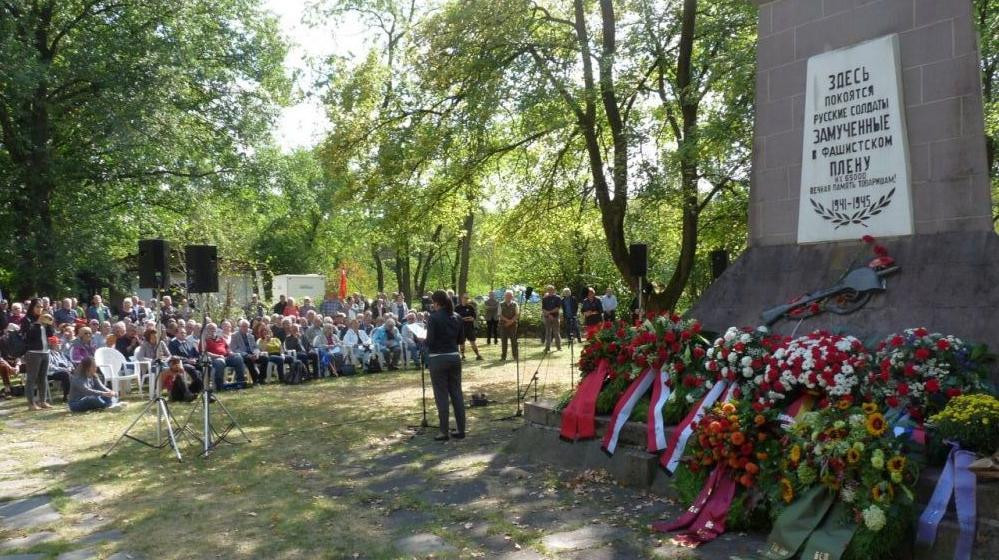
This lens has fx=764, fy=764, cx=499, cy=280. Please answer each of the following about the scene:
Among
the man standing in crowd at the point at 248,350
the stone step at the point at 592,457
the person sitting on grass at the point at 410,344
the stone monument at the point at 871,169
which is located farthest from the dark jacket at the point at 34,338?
the stone monument at the point at 871,169

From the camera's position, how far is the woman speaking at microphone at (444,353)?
8453 mm

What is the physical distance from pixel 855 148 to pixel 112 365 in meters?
11.9

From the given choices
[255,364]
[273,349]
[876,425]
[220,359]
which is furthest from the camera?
[273,349]

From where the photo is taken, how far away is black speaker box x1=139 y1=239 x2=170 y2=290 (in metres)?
8.80

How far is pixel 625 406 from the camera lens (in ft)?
21.6

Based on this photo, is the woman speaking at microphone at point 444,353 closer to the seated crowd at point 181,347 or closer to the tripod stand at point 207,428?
the seated crowd at point 181,347

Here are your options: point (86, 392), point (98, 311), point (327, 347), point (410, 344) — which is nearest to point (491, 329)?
point (410, 344)

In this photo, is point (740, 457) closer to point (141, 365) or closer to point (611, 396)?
point (611, 396)

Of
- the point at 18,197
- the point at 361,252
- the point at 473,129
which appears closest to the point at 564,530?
the point at 473,129

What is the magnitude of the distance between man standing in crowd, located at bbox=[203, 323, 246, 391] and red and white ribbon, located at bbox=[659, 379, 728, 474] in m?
9.99

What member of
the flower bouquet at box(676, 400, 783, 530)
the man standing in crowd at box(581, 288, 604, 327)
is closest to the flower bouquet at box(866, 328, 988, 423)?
the flower bouquet at box(676, 400, 783, 530)

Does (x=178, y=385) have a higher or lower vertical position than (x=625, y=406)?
lower

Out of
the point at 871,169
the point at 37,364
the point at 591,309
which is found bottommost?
the point at 37,364

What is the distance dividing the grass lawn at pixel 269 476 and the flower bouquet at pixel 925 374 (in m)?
2.51
